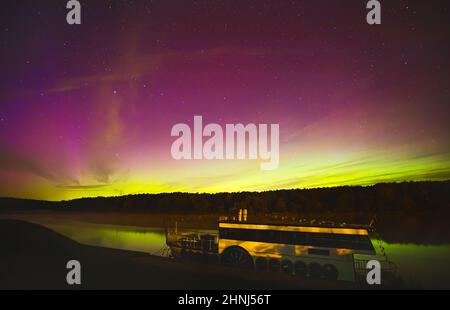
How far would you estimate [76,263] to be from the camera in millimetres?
12141

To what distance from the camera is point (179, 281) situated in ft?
37.6

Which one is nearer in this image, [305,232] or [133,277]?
[305,232]

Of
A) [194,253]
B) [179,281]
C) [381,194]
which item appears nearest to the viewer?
[179,281]

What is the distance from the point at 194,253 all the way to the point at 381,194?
536 inches

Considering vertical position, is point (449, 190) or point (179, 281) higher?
point (449, 190)

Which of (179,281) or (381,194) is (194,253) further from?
(381,194)

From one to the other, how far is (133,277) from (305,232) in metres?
5.90

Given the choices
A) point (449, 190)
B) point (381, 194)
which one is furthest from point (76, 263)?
point (449, 190)
